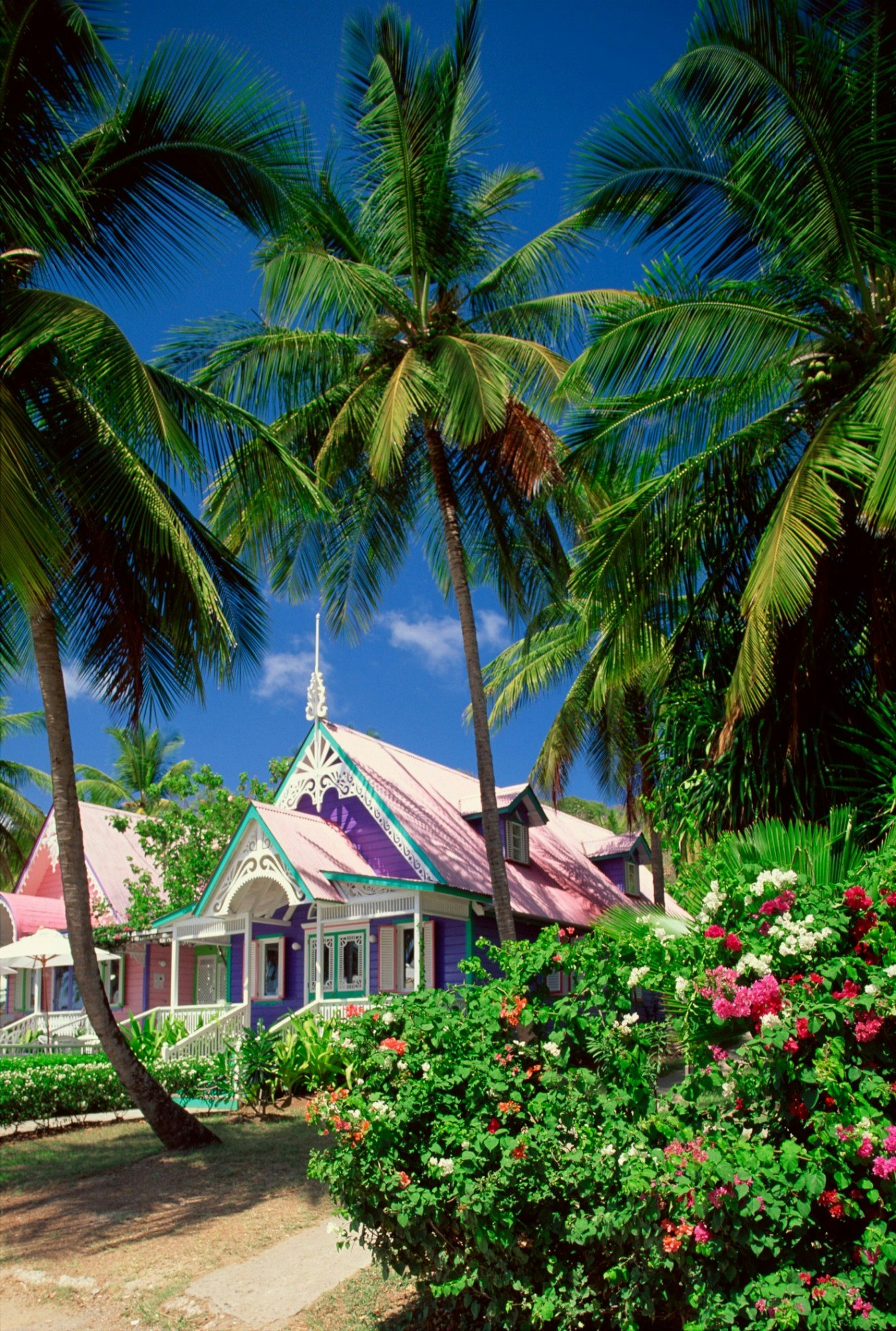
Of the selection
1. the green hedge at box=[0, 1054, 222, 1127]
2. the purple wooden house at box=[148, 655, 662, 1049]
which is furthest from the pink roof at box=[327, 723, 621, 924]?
the green hedge at box=[0, 1054, 222, 1127]

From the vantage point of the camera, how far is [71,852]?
1119 centimetres

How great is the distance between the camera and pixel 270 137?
990 centimetres

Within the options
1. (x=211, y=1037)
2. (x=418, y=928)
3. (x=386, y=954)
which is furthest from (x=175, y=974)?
(x=418, y=928)

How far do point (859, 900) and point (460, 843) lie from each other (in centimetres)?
1698

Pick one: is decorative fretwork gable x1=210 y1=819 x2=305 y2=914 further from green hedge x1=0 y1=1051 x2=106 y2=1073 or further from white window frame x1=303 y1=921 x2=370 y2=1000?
green hedge x1=0 y1=1051 x2=106 y2=1073

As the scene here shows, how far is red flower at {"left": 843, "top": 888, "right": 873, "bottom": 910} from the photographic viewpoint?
4.61m

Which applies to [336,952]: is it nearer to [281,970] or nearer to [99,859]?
[281,970]

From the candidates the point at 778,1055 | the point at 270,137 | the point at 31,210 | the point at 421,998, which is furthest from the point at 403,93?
the point at 778,1055

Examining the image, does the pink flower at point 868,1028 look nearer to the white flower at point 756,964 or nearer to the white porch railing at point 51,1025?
the white flower at point 756,964

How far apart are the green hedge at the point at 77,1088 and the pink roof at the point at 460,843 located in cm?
563

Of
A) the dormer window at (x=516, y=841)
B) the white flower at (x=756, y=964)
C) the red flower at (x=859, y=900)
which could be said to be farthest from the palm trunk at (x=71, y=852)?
the dormer window at (x=516, y=841)

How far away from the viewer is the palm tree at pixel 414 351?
14.6m

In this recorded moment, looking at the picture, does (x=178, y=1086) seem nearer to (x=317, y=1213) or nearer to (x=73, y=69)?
(x=317, y=1213)

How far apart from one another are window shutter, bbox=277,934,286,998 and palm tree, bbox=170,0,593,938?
8498mm
